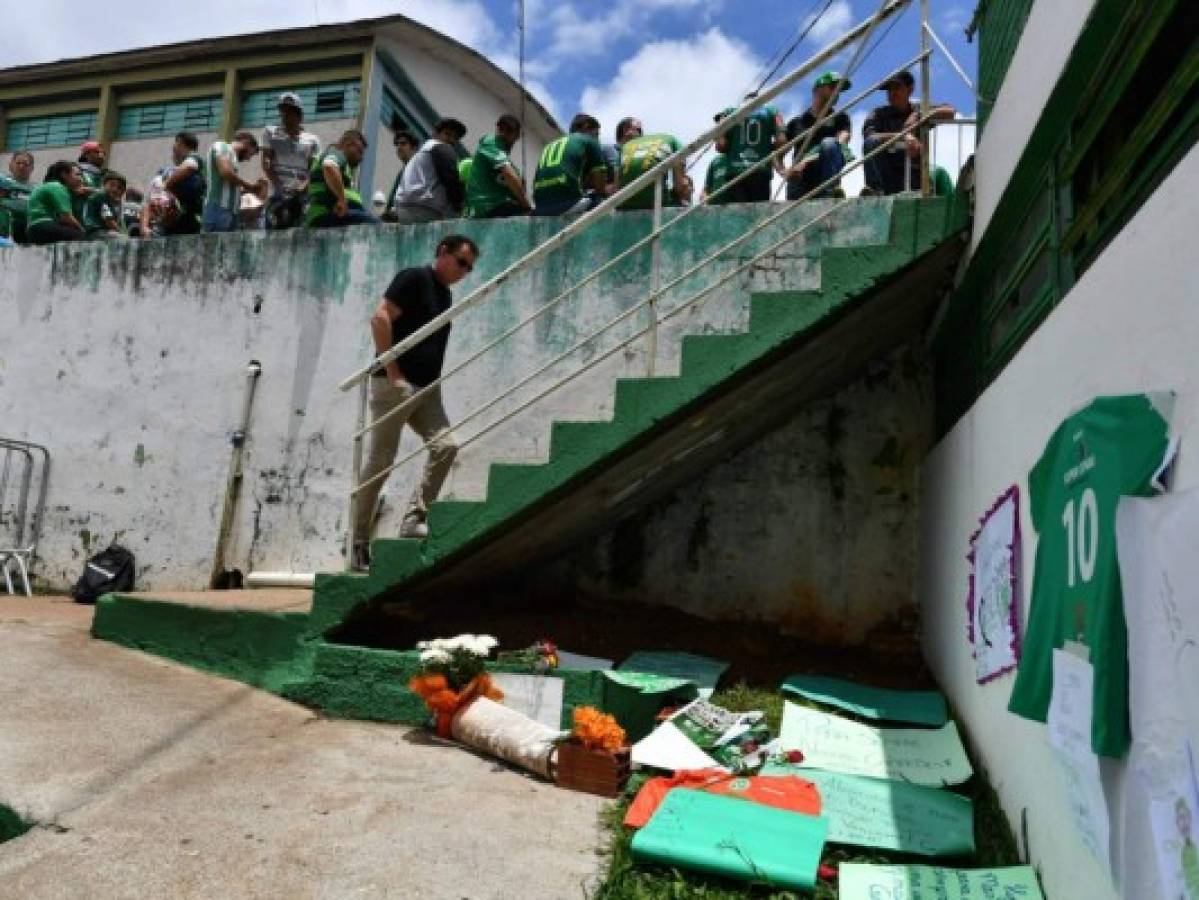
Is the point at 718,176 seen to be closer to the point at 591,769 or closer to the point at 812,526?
the point at 812,526

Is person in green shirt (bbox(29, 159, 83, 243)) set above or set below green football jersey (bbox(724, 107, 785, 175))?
below

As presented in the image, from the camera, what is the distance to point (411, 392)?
5320 mm

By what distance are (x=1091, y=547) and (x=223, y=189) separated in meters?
8.49

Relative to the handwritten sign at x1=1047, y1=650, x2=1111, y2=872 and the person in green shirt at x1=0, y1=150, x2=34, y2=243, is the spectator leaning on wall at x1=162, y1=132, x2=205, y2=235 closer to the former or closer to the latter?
the person in green shirt at x1=0, y1=150, x2=34, y2=243

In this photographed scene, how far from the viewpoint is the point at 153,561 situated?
7.41 meters

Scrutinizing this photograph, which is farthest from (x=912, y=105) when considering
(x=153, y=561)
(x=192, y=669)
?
(x=153, y=561)

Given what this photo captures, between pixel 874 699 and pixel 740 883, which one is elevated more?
pixel 874 699

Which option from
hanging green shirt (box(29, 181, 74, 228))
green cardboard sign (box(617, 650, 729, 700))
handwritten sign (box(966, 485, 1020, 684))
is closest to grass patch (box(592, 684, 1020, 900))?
handwritten sign (box(966, 485, 1020, 684))

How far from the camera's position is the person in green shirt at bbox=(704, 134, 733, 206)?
7145mm

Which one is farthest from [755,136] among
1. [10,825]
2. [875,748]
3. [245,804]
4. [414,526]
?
[10,825]

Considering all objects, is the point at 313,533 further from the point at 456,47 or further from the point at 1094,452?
the point at 456,47

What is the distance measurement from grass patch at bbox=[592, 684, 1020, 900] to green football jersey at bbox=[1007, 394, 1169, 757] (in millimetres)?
900

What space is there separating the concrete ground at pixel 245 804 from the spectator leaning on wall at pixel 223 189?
4641mm

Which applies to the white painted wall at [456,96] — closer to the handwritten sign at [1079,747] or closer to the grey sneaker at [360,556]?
the grey sneaker at [360,556]
